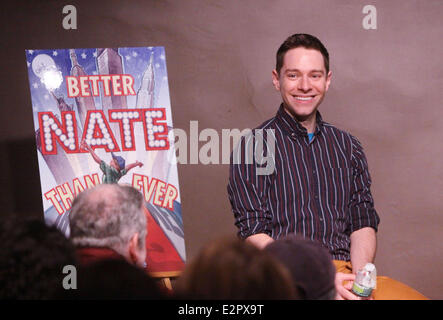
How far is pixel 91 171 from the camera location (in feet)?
9.84

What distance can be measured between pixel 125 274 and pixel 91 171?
2.08 meters

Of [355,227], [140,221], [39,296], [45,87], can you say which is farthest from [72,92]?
[39,296]

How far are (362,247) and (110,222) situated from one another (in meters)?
1.07

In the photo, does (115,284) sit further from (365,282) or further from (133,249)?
(365,282)

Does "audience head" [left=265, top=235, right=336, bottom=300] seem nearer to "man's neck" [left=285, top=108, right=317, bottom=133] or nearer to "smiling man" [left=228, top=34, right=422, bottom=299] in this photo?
"smiling man" [left=228, top=34, right=422, bottom=299]

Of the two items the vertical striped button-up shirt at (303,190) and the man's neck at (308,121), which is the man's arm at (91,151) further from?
the man's neck at (308,121)

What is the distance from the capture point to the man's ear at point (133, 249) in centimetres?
170

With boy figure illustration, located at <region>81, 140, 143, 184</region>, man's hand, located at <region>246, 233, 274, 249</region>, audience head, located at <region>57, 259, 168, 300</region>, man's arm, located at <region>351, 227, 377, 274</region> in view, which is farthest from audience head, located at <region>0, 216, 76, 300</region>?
boy figure illustration, located at <region>81, 140, 143, 184</region>

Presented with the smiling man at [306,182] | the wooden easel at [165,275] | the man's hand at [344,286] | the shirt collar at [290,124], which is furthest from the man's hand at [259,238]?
the wooden easel at [165,275]

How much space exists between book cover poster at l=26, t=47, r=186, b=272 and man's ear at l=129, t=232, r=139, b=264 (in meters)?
1.30

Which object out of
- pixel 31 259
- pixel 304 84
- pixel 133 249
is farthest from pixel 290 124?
pixel 31 259

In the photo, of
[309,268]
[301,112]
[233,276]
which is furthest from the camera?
[301,112]

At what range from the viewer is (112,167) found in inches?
118

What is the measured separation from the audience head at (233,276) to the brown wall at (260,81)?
2103 millimetres
